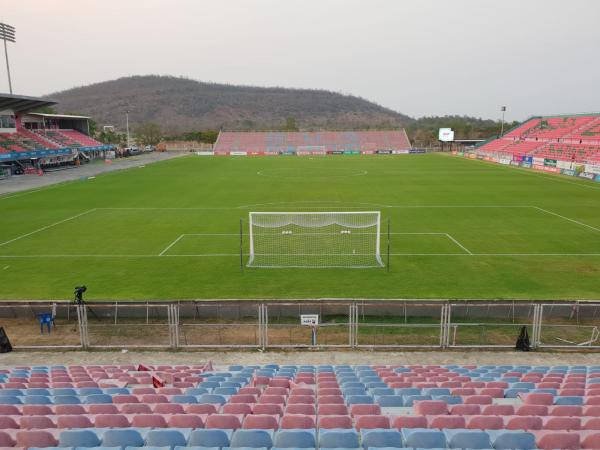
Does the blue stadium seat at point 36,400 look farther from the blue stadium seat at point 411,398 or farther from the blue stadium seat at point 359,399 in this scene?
the blue stadium seat at point 411,398

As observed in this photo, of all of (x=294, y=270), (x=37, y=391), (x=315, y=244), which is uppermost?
(x=37, y=391)

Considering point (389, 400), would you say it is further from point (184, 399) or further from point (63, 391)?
point (63, 391)

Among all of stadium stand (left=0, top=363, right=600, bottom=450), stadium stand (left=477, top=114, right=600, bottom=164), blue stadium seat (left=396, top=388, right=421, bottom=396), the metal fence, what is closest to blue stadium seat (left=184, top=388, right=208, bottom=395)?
stadium stand (left=0, top=363, right=600, bottom=450)

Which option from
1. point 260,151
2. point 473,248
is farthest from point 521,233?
point 260,151

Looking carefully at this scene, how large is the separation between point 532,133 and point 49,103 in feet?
272

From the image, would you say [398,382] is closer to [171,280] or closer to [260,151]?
[171,280]

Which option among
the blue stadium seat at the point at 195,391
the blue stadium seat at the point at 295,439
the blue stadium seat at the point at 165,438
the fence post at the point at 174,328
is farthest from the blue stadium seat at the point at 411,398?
the fence post at the point at 174,328

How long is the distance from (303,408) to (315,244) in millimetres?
18328

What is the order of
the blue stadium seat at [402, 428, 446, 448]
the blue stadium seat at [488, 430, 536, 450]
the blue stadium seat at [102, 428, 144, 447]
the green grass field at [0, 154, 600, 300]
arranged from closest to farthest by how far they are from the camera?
the blue stadium seat at [488, 430, 536, 450]
the blue stadium seat at [402, 428, 446, 448]
the blue stadium seat at [102, 428, 144, 447]
the green grass field at [0, 154, 600, 300]

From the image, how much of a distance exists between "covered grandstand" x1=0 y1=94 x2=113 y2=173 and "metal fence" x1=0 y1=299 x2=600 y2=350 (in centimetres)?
5226

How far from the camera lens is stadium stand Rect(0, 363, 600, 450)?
552cm

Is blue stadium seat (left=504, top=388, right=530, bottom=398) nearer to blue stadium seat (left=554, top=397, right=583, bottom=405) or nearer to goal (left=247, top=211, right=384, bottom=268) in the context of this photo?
blue stadium seat (left=554, top=397, right=583, bottom=405)

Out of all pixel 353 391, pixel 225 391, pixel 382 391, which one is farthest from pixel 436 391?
pixel 225 391

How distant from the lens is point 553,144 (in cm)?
7256
